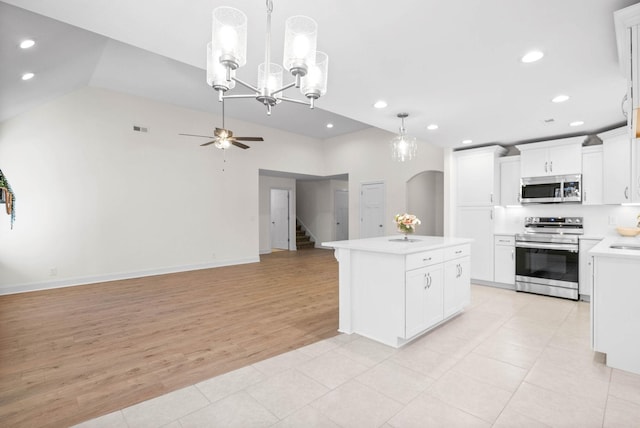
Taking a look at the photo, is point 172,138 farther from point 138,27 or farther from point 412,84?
point 412,84

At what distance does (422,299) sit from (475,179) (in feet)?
10.9

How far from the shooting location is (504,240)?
16.5 ft

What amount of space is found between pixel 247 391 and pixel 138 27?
8.42 ft

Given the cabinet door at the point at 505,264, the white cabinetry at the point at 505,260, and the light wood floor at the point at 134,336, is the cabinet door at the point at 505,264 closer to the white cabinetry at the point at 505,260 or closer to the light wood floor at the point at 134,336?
the white cabinetry at the point at 505,260

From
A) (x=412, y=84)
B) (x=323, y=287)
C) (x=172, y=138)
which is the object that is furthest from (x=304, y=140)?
(x=412, y=84)

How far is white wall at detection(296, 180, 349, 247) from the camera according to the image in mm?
10297

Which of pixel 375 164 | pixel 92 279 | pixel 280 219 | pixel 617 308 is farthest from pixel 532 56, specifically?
pixel 280 219

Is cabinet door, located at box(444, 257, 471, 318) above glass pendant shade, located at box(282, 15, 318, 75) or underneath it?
underneath

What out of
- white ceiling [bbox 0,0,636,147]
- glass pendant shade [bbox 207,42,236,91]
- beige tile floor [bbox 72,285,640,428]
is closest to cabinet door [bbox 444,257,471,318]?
beige tile floor [bbox 72,285,640,428]

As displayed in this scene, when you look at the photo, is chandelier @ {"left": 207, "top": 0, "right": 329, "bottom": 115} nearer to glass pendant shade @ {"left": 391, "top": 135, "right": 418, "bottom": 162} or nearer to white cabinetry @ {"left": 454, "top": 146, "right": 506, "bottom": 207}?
glass pendant shade @ {"left": 391, "top": 135, "right": 418, "bottom": 162}

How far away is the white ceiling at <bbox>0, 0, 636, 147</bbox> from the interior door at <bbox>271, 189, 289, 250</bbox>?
5.79 m

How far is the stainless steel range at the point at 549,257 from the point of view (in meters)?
4.36

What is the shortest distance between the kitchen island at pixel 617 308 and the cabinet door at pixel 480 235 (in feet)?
8.68

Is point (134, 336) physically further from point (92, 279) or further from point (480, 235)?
point (480, 235)
